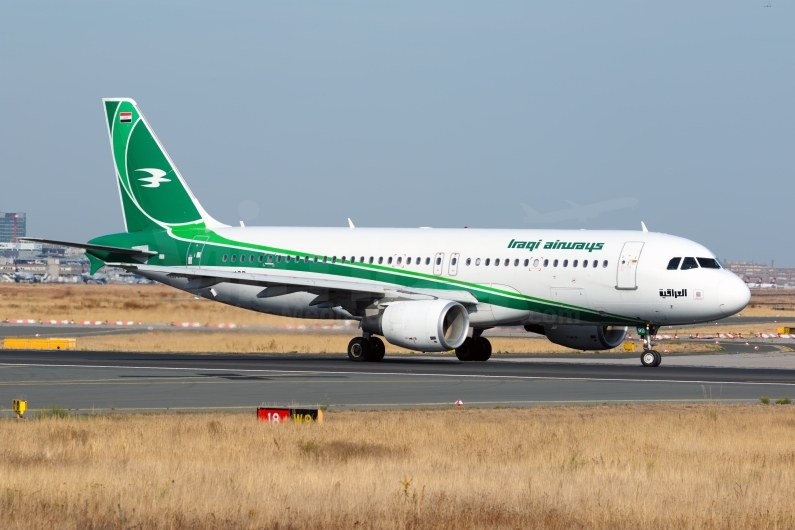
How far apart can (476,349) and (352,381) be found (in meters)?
11.1

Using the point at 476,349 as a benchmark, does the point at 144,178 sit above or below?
above

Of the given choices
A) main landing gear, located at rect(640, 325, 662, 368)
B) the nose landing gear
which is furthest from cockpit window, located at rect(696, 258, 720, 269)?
main landing gear, located at rect(640, 325, 662, 368)

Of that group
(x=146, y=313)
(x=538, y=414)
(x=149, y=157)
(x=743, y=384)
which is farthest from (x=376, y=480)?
(x=146, y=313)

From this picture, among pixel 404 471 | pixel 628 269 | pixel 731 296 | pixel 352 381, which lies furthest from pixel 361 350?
pixel 404 471

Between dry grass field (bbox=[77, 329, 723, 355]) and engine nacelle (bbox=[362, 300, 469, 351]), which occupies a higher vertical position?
engine nacelle (bbox=[362, 300, 469, 351])

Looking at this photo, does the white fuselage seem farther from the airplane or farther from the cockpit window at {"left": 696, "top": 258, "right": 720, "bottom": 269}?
the cockpit window at {"left": 696, "top": 258, "right": 720, "bottom": 269}

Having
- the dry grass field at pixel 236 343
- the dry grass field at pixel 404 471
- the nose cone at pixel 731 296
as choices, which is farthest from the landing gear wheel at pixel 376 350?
the dry grass field at pixel 404 471

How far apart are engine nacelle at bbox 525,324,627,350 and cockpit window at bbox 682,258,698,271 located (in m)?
4.38

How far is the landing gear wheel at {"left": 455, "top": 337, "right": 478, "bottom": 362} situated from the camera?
134 feet

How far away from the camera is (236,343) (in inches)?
1855

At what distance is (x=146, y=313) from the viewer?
207 ft

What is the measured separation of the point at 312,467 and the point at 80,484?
3001mm

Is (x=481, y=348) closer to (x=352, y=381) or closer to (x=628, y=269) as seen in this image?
(x=628, y=269)

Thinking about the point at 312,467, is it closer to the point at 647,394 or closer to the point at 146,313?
the point at 647,394
